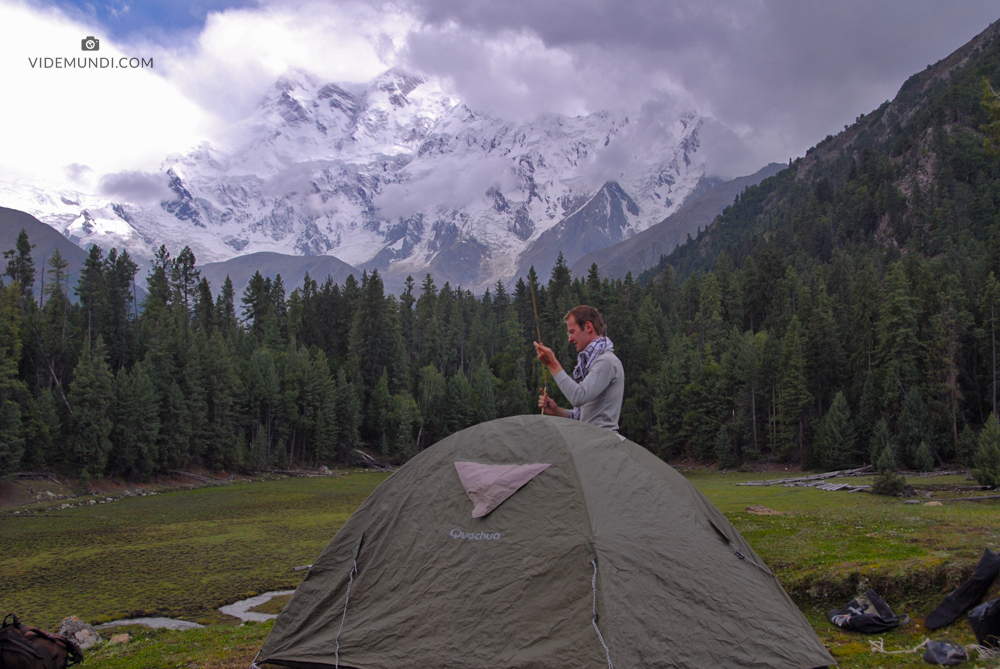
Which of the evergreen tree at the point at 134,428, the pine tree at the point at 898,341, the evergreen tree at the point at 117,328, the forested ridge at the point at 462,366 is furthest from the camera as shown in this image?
the evergreen tree at the point at 117,328

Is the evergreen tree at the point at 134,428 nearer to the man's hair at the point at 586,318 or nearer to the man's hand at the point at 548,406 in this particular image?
the man's hand at the point at 548,406

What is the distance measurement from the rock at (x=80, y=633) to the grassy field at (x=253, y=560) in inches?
37.9

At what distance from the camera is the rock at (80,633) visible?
13325 mm

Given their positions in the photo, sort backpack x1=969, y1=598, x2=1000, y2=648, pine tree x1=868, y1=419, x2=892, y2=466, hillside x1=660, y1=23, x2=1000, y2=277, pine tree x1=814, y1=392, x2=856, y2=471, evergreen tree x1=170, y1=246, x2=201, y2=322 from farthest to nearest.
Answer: hillside x1=660, y1=23, x2=1000, y2=277, evergreen tree x1=170, y1=246, x2=201, y2=322, pine tree x1=814, y1=392, x2=856, y2=471, pine tree x1=868, y1=419, x2=892, y2=466, backpack x1=969, y1=598, x2=1000, y2=648

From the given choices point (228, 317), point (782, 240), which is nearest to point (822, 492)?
point (228, 317)

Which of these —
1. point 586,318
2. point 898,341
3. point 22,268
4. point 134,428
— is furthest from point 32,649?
point 22,268

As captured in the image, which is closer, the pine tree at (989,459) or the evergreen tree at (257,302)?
the pine tree at (989,459)

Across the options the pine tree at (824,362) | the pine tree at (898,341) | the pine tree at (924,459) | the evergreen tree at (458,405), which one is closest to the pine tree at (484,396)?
the evergreen tree at (458,405)

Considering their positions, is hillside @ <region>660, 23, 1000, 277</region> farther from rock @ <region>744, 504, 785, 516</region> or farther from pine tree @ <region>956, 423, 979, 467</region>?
rock @ <region>744, 504, 785, 516</region>

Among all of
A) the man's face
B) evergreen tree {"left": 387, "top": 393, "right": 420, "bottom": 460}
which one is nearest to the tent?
the man's face

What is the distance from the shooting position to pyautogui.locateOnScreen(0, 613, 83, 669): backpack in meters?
7.57

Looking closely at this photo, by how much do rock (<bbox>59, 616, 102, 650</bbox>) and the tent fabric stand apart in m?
9.71

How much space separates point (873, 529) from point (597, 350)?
12.4 m

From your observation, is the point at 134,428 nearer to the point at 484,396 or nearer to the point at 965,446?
the point at 484,396
